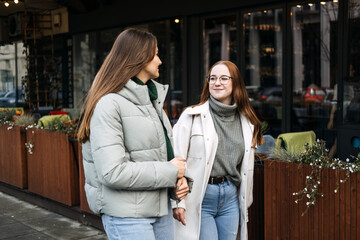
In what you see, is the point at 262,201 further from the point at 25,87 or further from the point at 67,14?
the point at 25,87

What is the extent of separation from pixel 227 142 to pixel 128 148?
1.05 meters

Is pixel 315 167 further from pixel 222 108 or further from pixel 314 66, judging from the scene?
pixel 314 66

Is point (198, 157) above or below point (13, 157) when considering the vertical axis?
above

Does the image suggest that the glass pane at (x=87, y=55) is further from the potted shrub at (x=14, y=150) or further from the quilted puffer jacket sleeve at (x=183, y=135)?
the quilted puffer jacket sleeve at (x=183, y=135)

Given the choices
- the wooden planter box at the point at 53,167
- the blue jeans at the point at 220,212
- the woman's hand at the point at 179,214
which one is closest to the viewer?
the woman's hand at the point at 179,214

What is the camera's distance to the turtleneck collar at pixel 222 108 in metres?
3.37

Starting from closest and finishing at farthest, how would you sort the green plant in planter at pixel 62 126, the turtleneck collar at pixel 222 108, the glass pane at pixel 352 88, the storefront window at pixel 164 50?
the turtleneck collar at pixel 222 108 < the green plant in planter at pixel 62 126 < the glass pane at pixel 352 88 < the storefront window at pixel 164 50

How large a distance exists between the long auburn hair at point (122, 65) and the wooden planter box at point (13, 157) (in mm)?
5153

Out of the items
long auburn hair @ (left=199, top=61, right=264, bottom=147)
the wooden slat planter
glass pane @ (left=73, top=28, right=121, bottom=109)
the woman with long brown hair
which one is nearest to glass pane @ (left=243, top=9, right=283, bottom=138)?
glass pane @ (left=73, top=28, right=121, bottom=109)

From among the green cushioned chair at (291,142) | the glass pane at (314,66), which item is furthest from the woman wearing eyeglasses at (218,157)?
the glass pane at (314,66)

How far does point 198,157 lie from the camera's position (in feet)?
10.7

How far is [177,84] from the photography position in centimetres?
1121

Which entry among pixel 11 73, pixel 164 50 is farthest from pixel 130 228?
pixel 11 73

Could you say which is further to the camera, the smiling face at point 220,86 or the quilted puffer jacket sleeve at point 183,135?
the smiling face at point 220,86
